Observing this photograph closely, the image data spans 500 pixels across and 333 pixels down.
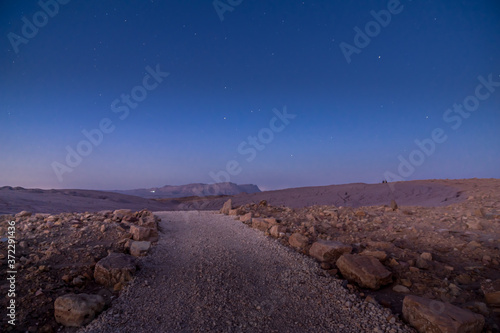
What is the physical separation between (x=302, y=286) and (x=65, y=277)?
14.6 ft

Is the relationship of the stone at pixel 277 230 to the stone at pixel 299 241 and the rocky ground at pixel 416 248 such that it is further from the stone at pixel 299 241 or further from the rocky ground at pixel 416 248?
the stone at pixel 299 241

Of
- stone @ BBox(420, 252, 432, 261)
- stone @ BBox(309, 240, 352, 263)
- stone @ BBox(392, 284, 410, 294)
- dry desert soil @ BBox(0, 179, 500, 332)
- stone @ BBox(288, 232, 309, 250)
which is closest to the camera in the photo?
dry desert soil @ BBox(0, 179, 500, 332)

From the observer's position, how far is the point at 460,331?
132 inches

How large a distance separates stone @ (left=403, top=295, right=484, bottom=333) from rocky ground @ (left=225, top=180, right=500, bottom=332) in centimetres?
35

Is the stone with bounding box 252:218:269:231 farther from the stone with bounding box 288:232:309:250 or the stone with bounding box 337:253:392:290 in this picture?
the stone with bounding box 337:253:392:290

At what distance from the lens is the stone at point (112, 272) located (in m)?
4.92

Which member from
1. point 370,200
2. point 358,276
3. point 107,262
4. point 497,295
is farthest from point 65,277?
point 370,200

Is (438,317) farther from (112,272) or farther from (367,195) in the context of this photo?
(367,195)

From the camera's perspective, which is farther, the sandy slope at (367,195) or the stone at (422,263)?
the sandy slope at (367,195)

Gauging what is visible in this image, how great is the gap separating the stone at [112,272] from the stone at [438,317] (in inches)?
190

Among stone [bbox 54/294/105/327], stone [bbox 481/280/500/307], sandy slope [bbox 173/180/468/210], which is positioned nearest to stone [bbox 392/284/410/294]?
stone [bbox 481/280/500/307]

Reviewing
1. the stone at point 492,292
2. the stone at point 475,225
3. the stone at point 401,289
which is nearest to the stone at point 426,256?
the stone at point 492,292

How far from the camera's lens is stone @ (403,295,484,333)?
11.2 feet

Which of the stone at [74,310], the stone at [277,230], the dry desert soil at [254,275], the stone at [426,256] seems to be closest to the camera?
the stone at [74,310]
